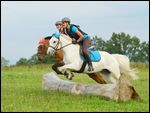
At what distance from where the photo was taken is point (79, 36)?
13.8 meters

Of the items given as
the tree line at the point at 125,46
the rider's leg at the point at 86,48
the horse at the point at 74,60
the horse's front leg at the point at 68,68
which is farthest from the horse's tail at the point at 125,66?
the tree line at the point at 125,46

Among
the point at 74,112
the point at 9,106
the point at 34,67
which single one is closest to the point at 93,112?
the point at 74,112

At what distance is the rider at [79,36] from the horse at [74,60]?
18 cm

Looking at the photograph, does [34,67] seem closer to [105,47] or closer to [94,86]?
[94,86]

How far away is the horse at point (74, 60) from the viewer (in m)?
13.4

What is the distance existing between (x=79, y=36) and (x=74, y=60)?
78 cm

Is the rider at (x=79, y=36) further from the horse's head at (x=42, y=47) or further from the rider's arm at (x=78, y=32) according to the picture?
the horse's head at (x=42, y=47)

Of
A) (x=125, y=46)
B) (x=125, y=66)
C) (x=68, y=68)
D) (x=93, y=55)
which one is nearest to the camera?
(x=68, y=68)

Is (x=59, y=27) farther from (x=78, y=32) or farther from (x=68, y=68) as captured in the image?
(x=68, y=68)

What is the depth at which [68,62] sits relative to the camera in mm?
13586

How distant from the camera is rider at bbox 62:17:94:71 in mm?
13656

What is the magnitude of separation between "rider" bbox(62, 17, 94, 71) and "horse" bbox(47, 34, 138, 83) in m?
0.18

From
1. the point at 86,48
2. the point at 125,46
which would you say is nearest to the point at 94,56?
the point at 86,48

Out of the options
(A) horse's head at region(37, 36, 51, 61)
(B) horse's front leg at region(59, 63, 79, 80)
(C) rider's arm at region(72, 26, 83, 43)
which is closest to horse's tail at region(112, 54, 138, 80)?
(C) rider's arm at region(72, 26, 83, 43)
